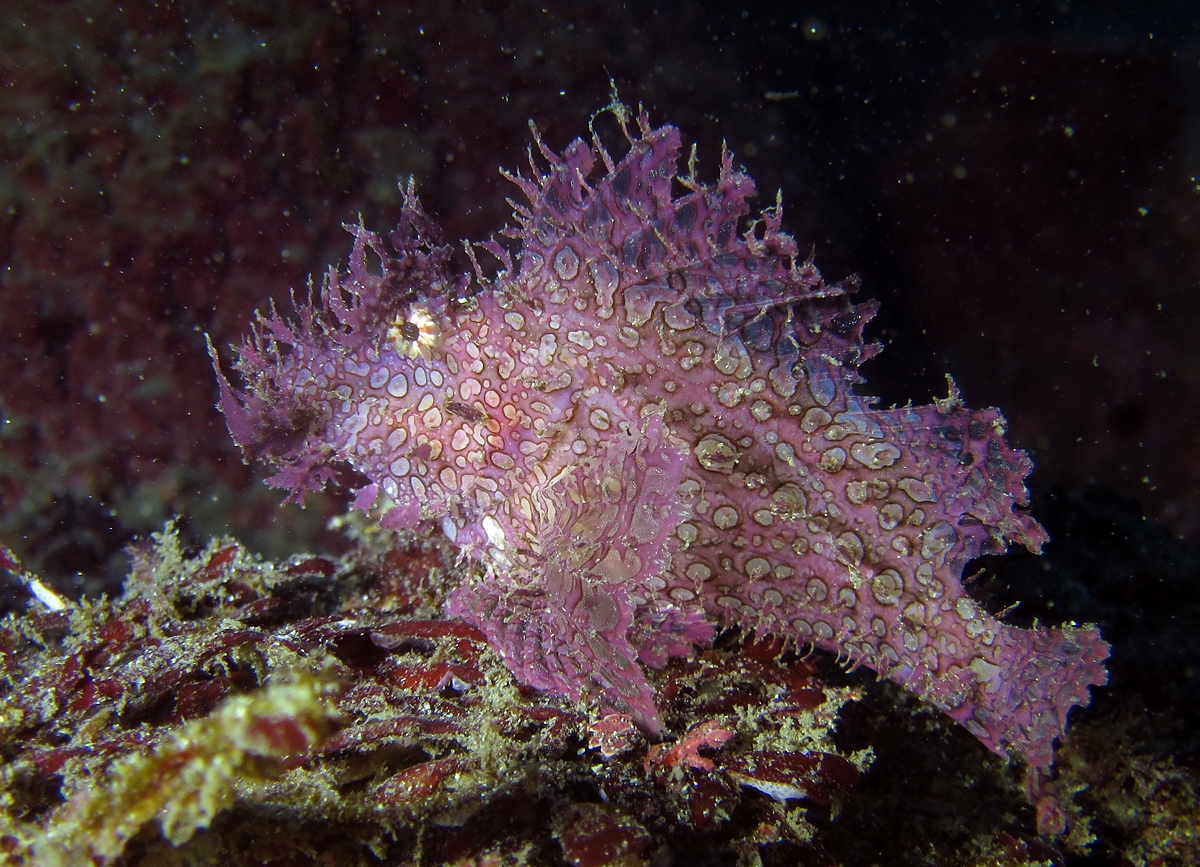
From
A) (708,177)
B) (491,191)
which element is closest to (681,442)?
(491,191)

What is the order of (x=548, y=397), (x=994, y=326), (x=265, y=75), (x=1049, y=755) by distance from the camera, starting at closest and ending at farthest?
1. (x=1049, y=755)
2. (x=548, y=397)
3. (x=265, y=75)
4. (x=994, y=326)

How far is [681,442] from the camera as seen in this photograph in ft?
10.4

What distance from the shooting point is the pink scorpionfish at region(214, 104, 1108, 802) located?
3.06 metres

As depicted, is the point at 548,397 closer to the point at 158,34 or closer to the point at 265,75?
the point at 265,75

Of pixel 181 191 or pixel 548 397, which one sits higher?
pixel 181 191

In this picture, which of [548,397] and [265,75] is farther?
[265,75]

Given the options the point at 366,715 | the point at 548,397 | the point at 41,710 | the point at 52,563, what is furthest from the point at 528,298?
the point at 52,563

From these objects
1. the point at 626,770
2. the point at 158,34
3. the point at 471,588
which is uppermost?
the point at 158,34

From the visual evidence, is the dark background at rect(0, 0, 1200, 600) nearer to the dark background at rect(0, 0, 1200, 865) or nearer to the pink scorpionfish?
the dark background at rect(0, 0, 1200, 865)

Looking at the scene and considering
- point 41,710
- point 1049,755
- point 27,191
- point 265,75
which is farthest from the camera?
point 265,75

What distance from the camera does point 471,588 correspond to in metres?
3.26

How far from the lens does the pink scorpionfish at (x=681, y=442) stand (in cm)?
306

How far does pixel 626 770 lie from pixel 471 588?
1.15 m

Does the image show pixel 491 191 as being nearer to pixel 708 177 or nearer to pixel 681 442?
pixel 708 177
